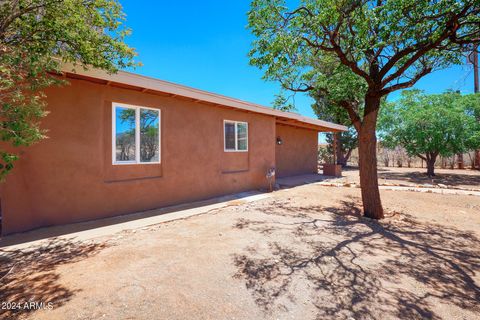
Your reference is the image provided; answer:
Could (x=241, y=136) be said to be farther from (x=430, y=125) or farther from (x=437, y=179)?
(x=437, y=179)

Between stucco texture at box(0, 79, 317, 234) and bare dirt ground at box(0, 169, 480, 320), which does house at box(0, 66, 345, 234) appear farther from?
bare dirt ground at box(0, 169, 480, 320)

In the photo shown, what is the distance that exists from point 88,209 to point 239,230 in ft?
10.4

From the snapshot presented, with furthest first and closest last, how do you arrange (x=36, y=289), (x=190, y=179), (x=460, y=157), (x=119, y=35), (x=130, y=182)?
1. (x=460, y=157)
2. (x=190, y=179)
3. (x=130, y=182)
4. (x=119, y=35)
5. (x=36, y=289)

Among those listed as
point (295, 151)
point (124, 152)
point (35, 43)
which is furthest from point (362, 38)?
point (295, 151)

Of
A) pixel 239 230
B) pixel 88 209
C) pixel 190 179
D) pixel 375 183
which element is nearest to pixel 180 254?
pixel 239 230

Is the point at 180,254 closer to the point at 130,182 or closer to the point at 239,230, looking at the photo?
the point at 239,230

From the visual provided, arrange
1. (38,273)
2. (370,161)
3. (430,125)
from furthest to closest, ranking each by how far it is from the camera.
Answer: (430,125) → (370,161) → (38,273)

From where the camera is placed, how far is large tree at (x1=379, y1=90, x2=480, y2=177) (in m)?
12.0

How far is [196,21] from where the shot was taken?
8367 mm

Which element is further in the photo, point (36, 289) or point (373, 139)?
point (373, 139)

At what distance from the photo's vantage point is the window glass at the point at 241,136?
316 inches

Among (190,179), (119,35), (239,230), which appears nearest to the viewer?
(119,35)

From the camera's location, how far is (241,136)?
8109mm

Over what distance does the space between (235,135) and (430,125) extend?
1192 centimetres
